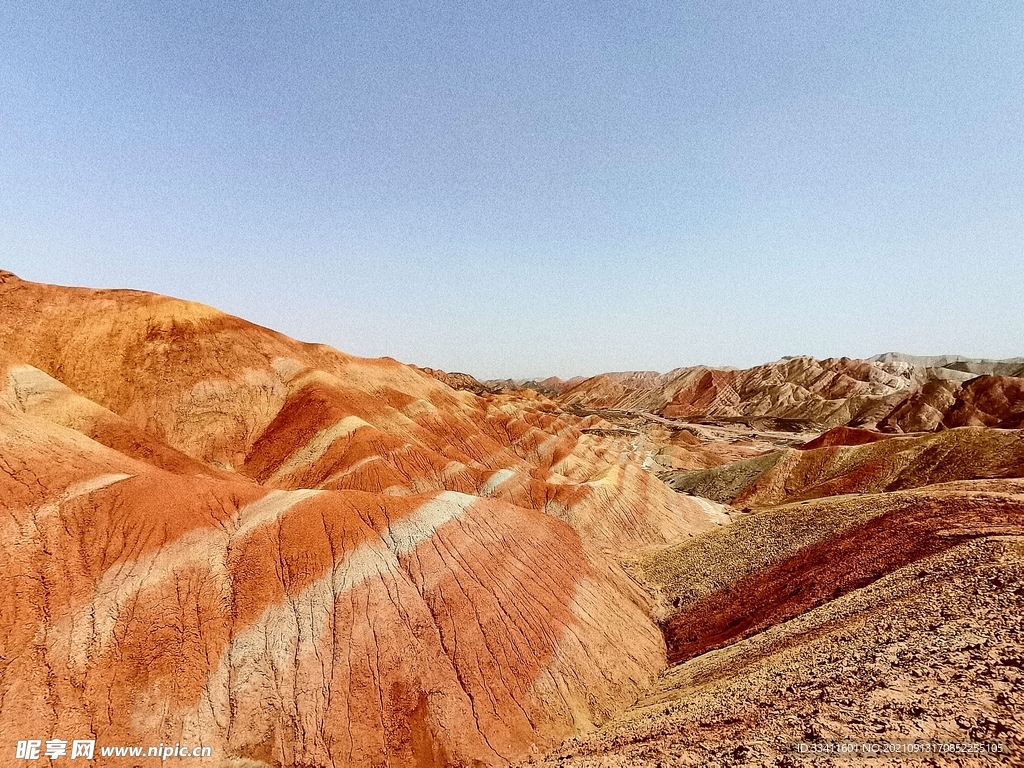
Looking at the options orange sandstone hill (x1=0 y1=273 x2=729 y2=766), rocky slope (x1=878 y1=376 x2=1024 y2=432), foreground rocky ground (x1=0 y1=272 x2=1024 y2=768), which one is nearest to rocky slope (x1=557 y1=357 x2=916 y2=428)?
rocky slope (x1=878 y1=376 x2=1024 y2=432)

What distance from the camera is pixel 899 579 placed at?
18.2m

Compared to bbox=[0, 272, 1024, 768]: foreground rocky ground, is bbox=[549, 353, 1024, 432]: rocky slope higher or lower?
higher

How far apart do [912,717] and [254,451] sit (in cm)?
5628

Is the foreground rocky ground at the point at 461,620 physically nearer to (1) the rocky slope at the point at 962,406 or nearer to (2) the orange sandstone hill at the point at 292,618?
(2) the orange sandstone hill at the point at 292,618

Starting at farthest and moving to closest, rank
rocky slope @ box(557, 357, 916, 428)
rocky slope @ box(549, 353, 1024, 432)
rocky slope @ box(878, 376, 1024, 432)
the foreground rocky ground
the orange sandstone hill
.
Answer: rocky slope @ box(557, 357, 916, 428), rocky slope @ box(549, 353, 1024, 432), rocky slope @ box(878, 376, 1024, 432), the orange sandstone hill, the foreground rocky ground

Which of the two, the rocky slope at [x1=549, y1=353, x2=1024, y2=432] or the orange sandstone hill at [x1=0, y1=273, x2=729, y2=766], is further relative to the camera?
the rocky slope at [x1=549, y1=353, x2=1024, y2=432]

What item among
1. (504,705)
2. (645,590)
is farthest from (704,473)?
(504,705)

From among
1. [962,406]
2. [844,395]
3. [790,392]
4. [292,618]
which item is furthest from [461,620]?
[790,392]

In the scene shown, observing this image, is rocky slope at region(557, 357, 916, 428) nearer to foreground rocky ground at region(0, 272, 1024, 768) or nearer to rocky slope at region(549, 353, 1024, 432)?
rocky slope at region(549, 353, 1024, 432)

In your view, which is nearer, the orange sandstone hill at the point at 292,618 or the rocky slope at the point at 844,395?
the orange sandstone hill at the point at 292,618

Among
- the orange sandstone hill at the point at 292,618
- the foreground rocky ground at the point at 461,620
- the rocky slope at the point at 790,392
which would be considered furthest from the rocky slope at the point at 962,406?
the orange sandstone hill at the point at 292,618

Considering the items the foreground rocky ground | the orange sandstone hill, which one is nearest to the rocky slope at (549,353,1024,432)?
the foreground rocky ground

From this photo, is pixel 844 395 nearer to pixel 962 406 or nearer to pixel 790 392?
pixel 790 392

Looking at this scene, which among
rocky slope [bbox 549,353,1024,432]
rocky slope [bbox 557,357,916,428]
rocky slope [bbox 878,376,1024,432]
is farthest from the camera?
rocky slope [bbox 557,357,916,428]
